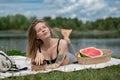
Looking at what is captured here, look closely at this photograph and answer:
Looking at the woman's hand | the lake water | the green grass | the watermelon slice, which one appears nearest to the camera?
the green grass

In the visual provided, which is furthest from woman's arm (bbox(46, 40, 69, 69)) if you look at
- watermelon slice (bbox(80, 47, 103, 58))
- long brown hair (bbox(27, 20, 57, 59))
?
watermelon slice (bbox(80, 47, 103, 58))

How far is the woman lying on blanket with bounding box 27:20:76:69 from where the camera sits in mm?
6980

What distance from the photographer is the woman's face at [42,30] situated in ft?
22.8

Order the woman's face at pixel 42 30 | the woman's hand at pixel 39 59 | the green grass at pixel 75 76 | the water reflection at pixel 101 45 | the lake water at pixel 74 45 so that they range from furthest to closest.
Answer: the water reflection at pixel 101 45 → the lake water at pixel 74 45 → the woman's face at pixel 42 30 → the woman's hand at pixel 39 59 → the green grass at pixel 75 76

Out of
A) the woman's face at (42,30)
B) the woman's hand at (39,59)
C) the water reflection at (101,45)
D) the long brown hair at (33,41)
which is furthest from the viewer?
the water reflection at (101,45)

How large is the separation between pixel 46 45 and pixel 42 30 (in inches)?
14.5

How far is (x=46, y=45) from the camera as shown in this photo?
283 inches

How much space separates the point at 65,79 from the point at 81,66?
1458 millimetres

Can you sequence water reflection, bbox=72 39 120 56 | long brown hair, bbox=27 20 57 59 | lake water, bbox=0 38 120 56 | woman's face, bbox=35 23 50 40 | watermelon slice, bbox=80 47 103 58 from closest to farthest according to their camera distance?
woman's face, bbox=35 23 50 40, long brown hair, bbox=27 20 57 59, watermelon slice, bbox=80 47 103 58, lake water, bbox=0 38 120 56, water reflection, bbox=72 39 120 56

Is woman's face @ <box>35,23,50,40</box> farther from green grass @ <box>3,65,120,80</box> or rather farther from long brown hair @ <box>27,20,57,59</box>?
green grass @ <box>3,65,120,80</box>

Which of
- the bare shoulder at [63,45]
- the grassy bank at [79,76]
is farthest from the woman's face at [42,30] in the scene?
the grassy bank at [79,76]

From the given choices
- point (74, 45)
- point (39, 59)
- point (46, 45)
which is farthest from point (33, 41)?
point (74, 45)

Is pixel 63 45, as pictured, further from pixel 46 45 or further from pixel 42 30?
pixel 42 30

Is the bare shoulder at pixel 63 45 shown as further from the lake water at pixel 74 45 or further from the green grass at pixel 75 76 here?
the lake water at pixel 74 45
